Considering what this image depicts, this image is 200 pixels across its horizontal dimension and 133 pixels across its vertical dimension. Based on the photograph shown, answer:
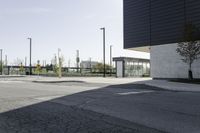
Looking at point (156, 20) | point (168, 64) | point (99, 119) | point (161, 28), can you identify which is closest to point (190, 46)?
point (168, 64)

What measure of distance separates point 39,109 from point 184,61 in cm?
2525

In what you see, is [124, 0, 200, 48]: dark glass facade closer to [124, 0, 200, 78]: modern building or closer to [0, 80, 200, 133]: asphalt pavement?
[124, 0, 200, 78]: modern building

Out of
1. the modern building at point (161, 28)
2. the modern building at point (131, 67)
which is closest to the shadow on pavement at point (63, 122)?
the modern building at point (161, 28)

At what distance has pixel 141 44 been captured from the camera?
4328 centimetres

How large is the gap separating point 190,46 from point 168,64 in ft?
20.3

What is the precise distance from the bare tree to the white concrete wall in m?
2.01

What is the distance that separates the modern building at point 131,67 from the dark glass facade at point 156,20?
10.5 m

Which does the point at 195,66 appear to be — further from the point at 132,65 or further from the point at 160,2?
the point at 132,65

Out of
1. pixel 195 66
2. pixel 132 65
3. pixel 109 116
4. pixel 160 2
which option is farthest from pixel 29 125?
pixel 132 65

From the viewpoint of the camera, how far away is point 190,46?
3338cm

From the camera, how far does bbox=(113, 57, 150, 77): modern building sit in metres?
55.9

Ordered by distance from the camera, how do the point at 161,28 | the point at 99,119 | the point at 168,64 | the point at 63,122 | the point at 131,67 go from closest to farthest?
1. the point at 63,122
2. the point at 99,119
3. the point at 168,64
4. the point at 161,28
5. the point at 131,67

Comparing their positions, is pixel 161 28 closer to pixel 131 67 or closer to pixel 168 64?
pixel 168 64

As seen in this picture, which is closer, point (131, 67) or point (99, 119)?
point (99, 119)
